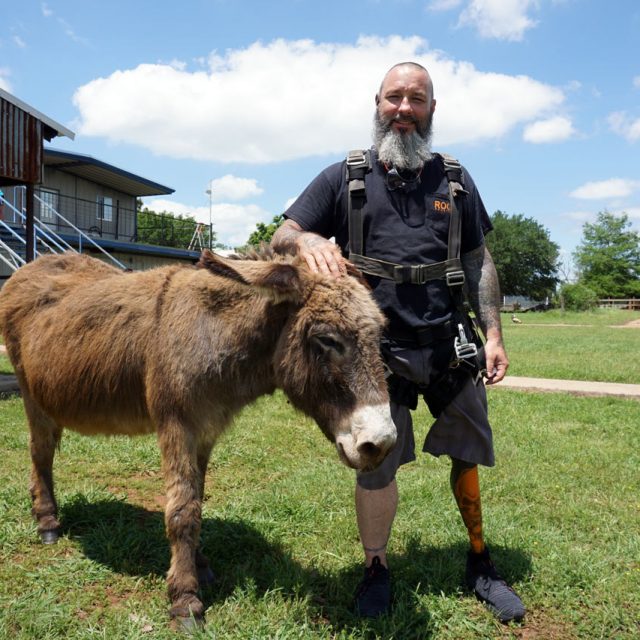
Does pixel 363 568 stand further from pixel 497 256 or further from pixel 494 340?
pixel 497 256

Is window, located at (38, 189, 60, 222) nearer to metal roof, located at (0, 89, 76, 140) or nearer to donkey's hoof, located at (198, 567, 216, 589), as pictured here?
metal roof, located at (0, 89, 76, 140)

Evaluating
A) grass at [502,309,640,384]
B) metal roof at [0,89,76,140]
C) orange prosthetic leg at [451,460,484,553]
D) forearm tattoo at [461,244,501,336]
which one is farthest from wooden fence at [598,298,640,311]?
orange prosthetic leg at [451,460,484,553]

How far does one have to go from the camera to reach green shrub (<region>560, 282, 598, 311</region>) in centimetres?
4791

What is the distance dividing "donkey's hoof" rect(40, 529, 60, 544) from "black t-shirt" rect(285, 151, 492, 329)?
2.70 m

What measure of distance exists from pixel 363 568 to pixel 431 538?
0.66 m

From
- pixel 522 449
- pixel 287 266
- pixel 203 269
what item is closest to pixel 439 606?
pixel 287 266

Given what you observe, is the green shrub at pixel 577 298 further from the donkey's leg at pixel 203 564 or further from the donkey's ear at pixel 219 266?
the donkey's ear at pixel 219 266

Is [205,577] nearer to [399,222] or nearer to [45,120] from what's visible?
[399,222]

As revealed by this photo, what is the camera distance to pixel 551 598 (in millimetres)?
3254

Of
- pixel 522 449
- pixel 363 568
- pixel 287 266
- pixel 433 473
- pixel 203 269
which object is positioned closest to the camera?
pixel 287 266

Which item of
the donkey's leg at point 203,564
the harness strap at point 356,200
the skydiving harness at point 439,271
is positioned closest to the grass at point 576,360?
the skydiving harness at point 439,271

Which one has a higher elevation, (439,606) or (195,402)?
(195,402)

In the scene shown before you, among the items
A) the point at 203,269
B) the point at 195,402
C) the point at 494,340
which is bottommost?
the point at 195,402

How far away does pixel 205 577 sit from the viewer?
132 inches
